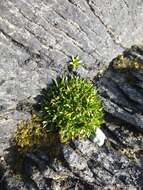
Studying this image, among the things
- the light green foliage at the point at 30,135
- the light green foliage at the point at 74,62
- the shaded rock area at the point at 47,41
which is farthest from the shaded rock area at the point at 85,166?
the light green foliage at the point at 74,62

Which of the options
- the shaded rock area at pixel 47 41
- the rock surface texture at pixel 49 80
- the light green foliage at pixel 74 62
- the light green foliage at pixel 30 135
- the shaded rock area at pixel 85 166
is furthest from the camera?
the light green foliage at pixel 74 62

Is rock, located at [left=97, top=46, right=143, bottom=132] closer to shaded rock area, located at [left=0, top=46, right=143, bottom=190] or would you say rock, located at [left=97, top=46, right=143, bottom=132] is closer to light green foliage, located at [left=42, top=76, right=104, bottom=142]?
shaded rock area, located at [left=0, top=46, right=143, bottom=190]

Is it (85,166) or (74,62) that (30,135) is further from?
(74,62)

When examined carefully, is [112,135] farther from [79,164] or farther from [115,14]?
[115,14]

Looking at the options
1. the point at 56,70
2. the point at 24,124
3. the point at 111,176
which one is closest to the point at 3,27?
the point at 56,70

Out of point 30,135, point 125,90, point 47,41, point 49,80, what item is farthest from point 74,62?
point 30,135

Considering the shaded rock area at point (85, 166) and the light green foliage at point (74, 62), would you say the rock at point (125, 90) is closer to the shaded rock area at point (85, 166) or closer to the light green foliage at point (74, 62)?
the shaded rock area at point (85, 166)
